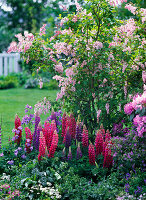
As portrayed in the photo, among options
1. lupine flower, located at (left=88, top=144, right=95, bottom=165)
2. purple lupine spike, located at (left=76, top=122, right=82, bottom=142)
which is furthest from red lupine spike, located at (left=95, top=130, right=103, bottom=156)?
purple lupine spike, located at (left=76, top=122, right=82, bottom=142)

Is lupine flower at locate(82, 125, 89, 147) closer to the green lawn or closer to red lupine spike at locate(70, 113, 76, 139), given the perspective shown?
red lupine spike at locate(70, 113, 76, 139)

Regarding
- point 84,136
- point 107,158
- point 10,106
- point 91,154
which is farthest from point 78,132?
→ point 10,106

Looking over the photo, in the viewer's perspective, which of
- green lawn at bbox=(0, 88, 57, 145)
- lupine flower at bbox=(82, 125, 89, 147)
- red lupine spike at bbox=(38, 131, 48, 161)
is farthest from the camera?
green lawn at bbox=(0, 88, 57, 145)

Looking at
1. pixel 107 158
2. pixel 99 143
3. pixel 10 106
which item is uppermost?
pixel 99 143

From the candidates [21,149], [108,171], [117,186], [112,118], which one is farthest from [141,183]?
[21,149]

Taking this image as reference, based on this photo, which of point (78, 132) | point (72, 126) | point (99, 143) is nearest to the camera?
point (99, 143)

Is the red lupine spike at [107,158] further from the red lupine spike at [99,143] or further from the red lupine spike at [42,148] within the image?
the red lupine spike at [42,148]

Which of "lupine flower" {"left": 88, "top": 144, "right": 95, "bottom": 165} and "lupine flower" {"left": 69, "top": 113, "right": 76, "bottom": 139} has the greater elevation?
"lupine flower" {"left": 69, "top": 113, "right": 76, "bottom": 139}

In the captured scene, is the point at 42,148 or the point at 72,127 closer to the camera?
the point at 42,148

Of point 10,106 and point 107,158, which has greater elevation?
point 107,158

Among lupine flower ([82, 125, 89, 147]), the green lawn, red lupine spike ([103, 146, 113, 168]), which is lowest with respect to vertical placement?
the green lawn

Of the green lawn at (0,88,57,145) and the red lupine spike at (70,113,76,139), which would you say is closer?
the red lupine spike at (70,113,76,139)

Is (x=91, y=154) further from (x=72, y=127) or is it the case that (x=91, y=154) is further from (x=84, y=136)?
(x=72, y=127)

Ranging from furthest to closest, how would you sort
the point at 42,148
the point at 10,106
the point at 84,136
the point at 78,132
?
the point at 10,106 → the point at 78,132 → the point at 84,136 → the point at 42,148
